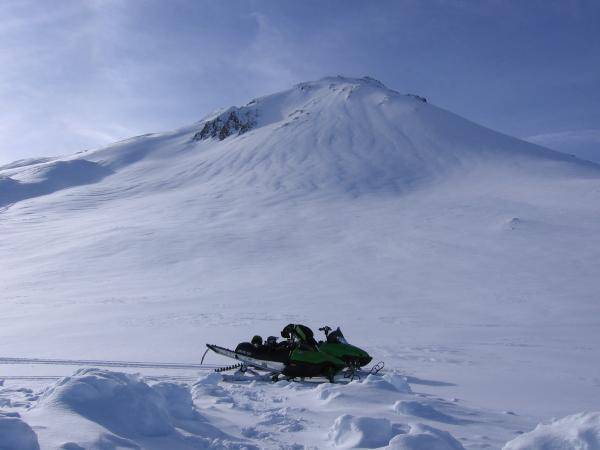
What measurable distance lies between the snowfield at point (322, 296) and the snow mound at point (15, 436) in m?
0.01

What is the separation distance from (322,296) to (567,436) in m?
13.3

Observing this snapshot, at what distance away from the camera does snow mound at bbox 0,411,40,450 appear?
146 inches

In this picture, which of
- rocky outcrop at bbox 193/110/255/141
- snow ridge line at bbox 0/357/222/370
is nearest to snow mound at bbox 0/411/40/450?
snow ridge line at bbox 0/357/222/370

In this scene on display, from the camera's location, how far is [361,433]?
507 centimetres

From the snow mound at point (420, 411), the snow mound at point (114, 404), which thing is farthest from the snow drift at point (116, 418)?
the snow mound at point (420, 411)

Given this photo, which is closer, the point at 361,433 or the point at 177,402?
the point at 361,433

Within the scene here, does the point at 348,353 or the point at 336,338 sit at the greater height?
the point at 336,338

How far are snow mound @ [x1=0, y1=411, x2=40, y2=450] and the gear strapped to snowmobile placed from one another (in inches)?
214

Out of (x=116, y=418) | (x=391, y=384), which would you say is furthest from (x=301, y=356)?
(x=116, y=418)

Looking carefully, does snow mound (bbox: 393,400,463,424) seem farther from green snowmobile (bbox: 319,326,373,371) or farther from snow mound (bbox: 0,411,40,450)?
snow mound (bbox: 0,411,40,450)

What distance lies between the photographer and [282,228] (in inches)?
1202

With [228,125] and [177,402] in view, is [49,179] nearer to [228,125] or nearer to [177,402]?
[228,125]

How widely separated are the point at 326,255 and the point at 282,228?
694 centimetres

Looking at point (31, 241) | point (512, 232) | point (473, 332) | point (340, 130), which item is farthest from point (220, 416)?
point (340, 130)
